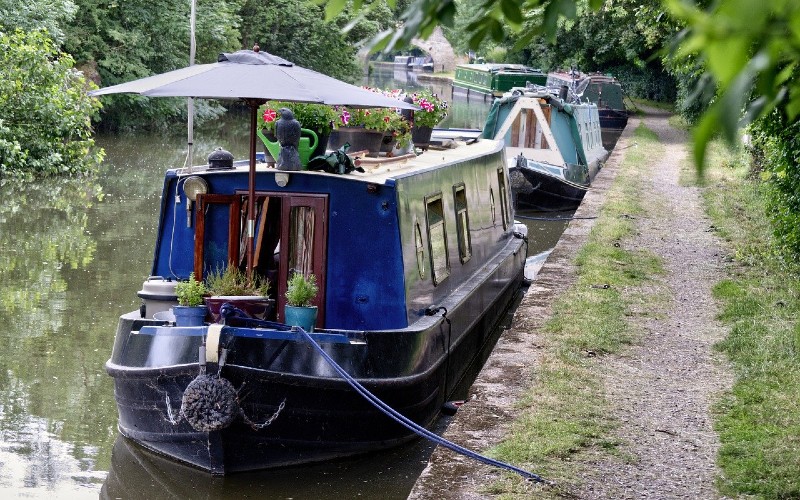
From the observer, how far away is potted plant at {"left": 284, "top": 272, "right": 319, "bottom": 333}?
7281 millimetres

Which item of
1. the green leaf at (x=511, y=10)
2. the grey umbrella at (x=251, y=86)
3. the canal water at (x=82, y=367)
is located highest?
the green leaf at (x=511, y=10)

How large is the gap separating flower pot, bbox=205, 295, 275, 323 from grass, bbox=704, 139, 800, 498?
297cm

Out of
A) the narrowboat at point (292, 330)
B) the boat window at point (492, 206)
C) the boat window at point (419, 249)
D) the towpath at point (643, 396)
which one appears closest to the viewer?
the towpath at point (643, 396)

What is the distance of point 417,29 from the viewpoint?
2.60m

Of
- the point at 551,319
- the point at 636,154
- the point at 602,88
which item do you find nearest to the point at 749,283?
the point at 551,319

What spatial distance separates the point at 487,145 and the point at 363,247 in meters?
5.45

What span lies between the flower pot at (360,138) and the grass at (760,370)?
3.09 metres

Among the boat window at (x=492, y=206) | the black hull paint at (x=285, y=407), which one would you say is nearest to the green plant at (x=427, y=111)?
the boat window at (x=492, y=206)

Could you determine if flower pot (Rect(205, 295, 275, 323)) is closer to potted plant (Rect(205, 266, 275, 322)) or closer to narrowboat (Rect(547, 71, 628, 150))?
potted plant (Rect(205, 266, 275, 322))

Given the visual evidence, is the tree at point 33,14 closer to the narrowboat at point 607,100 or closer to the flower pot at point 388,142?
the flower pot at point 388,142

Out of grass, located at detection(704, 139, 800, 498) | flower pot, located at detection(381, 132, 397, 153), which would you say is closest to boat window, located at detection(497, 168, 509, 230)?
grass, located at detection(704, 139, 800, 498)

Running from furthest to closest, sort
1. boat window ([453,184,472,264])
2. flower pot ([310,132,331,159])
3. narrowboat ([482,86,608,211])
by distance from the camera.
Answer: narrowboat ([482,86,608,211]) → boat window ([453,184,472,264]) → flower pot ([310,132,331,159])

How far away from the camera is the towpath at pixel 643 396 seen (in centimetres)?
557

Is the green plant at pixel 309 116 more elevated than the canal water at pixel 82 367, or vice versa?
the green plant at pixel 309 116
